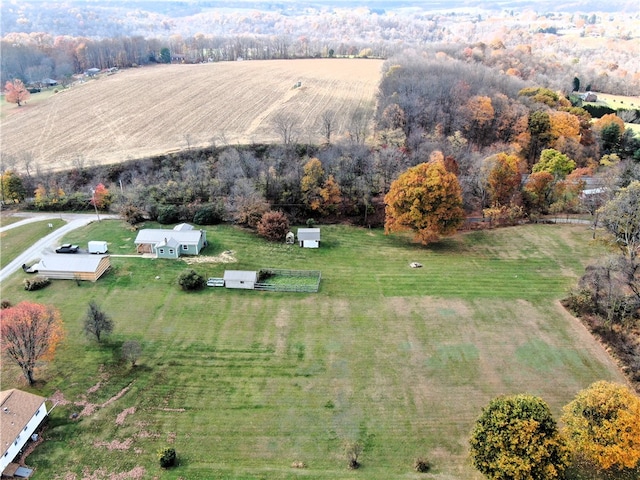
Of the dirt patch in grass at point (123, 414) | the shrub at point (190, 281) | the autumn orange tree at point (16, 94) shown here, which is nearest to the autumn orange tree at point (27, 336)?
the dirt patch in grass at point (123, 414)

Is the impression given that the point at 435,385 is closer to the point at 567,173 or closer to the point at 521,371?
the point at 521,371

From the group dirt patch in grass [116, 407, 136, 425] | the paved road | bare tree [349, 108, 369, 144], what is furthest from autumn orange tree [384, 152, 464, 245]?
the paved road

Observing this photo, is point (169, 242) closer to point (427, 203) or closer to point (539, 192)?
point (427, 203)

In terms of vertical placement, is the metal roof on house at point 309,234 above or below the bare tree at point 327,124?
below

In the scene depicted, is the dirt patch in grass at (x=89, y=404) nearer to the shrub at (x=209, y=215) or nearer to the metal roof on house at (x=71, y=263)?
the metal roof on house at (x=71, y=263)

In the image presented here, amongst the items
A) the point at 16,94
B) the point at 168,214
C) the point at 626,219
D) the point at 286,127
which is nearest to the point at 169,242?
the point at 168,214

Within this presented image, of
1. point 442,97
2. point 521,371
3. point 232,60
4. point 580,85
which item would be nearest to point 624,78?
point 580,85

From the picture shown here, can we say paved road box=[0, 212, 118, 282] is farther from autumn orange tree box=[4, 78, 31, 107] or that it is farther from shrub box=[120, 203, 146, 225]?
autumn orange tree box=[4, 78, 31, 107]
